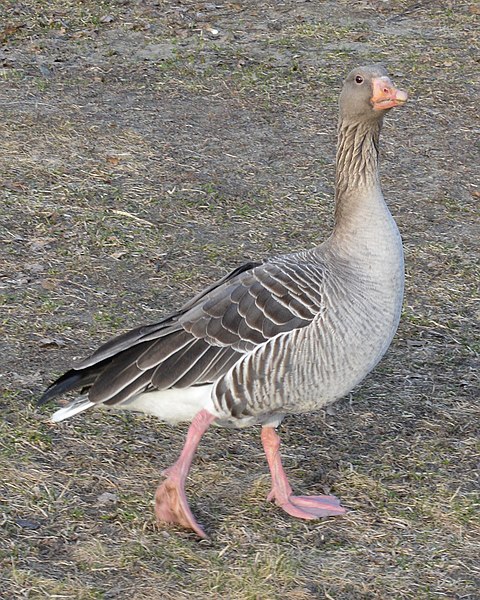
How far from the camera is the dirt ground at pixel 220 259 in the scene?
4.54 m

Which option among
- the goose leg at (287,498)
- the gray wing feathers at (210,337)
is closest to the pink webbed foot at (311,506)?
the goose leg at (287,498)

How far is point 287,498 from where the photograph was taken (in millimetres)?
4836

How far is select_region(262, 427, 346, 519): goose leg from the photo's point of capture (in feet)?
15.7

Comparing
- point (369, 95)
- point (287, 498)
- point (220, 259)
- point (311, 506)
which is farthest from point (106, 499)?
point (220, 259)

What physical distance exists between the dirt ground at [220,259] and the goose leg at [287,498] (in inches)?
2.4

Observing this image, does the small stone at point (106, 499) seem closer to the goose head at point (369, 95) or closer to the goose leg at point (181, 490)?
the goose leg at point (181, 490)

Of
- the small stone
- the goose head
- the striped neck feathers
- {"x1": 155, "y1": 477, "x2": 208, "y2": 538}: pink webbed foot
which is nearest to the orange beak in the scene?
the goose head

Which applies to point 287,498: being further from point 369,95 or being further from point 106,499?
point 369,95

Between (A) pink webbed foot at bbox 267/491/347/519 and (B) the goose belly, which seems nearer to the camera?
(B) the goose belly

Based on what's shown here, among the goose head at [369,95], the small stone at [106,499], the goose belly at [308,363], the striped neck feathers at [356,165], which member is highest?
the goose head at [369,95]

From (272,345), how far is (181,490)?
712 mm

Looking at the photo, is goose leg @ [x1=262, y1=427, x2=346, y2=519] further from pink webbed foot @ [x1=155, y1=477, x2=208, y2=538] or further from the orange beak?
the orange beak

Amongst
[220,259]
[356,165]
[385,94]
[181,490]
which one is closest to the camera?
[181,490]

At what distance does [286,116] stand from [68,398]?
4250 mm
